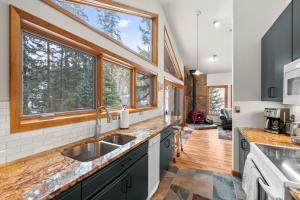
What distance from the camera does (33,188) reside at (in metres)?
0.80

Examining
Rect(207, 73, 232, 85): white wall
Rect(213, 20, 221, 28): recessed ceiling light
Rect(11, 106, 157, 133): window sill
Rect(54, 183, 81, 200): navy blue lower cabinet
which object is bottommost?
Rect(54, 183, 81, 200): navy blue lower cabinet

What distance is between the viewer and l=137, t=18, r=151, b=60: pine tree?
3446 millimetres

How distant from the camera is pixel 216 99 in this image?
8266mm

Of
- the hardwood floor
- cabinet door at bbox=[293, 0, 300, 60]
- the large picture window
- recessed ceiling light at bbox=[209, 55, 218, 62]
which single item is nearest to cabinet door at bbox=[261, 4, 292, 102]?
cabinet door at bbox=[293, 0, 300, 60]

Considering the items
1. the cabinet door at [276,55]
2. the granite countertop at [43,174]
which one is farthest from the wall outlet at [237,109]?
the granite countertop at [43,174]

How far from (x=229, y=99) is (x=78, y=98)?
7636mm

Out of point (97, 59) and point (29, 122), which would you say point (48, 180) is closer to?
point (29, 122)

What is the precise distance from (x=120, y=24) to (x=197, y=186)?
2903 mm

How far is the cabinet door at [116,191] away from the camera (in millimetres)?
1137

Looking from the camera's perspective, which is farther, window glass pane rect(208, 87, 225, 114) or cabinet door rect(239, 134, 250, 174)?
window glass pane rect(208, 87, 225, 114)

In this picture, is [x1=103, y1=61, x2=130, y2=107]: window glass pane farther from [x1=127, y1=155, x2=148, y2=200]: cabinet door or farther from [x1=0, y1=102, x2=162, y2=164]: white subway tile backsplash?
[x1=127, y1=155, x2=148, y2=200]: cabinet door

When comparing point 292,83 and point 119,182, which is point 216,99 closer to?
point 292,83

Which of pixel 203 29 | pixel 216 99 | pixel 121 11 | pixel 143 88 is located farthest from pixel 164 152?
pixel 216 99

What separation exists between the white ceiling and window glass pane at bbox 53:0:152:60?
1041 millimetres
